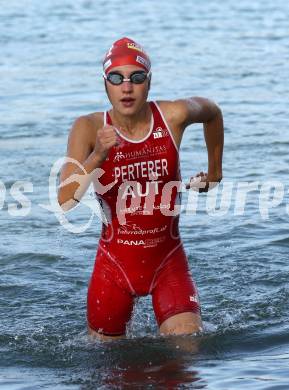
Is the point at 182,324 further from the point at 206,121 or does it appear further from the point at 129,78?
the point at 129,78

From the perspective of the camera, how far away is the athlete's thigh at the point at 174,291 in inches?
304

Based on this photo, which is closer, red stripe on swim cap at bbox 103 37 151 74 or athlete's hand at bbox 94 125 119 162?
athlete's hand at bbox 94 125 119 162

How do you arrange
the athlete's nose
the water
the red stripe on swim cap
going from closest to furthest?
the athlete's nose < the red stripe on swim cap < the water

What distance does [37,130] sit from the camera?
16406 millimetres

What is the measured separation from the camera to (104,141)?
6.86 metres

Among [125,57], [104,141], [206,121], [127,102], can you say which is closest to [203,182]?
[206,121]

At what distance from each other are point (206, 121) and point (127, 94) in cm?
82

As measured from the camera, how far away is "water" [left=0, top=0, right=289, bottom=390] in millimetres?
8047

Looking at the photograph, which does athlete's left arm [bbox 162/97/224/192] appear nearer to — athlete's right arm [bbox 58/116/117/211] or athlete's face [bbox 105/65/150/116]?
athlete's face [bbox 105/65/150/116]

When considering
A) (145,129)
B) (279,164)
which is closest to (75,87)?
(279,164)

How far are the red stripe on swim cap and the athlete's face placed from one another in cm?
5

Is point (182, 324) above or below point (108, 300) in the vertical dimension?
below

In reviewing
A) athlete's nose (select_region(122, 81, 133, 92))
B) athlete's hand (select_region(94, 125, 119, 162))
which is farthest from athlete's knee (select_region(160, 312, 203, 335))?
athlete's nose (select_region(122, 81, 133, 92))

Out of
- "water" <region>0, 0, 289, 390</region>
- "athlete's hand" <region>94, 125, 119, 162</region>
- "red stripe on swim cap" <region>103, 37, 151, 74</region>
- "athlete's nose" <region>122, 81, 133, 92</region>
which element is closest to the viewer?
"athlete's hand" <region>94, 125, 119, 162</region>
